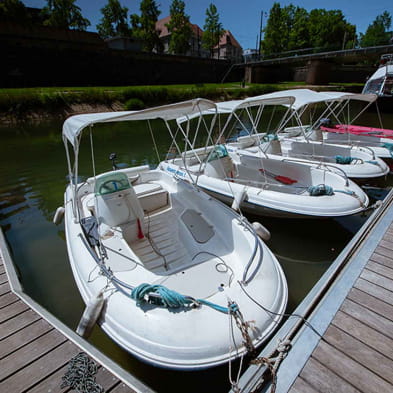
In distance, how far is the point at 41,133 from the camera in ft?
50.6

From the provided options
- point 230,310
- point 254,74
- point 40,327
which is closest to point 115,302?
point 40,327

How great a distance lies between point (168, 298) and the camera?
2.54 metres

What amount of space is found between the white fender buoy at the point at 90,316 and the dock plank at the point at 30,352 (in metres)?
0.19

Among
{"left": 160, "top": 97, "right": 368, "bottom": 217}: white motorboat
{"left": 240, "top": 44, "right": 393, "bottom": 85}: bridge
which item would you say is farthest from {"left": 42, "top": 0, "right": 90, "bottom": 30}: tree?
{"left": 160, "top": 97, "right": 368, "bottom": 217}: white motorboat

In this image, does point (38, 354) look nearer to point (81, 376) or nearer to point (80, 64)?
point (81, 376)

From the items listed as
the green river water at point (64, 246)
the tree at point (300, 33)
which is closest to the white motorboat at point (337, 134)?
the green river water at point (64, 246)

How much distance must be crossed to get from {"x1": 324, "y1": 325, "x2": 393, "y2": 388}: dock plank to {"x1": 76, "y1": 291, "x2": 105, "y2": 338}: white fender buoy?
7.69 feet

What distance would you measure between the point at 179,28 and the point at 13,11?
21981mm

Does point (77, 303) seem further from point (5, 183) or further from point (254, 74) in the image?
point (254, 74)

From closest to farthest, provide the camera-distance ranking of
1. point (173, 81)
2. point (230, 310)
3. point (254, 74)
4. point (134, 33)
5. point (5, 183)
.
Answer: point (230, 310) → point (5, 183) → point (173, 81) → point (254, 74) → point (134, 33)

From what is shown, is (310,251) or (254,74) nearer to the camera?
(310,251)

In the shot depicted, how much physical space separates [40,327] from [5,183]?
25.5 ft

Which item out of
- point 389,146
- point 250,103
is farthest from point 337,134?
point 250,103

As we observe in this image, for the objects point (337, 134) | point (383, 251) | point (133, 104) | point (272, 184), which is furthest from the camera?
point (133, 104)
